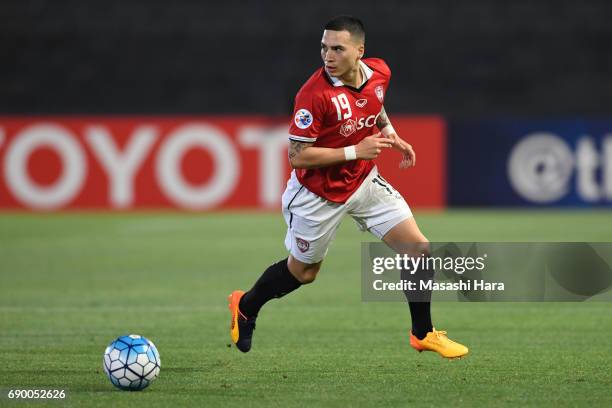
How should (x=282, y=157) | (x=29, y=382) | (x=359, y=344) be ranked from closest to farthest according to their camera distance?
(x=29, y=382)
(x=359, y=344)
(x=282, y=157)

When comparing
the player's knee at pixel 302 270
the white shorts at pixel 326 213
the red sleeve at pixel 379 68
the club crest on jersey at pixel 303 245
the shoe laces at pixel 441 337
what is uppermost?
the red sleeve at pixel 379 68

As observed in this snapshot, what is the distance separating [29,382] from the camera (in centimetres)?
714

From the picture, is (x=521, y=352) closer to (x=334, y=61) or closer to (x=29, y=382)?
(x=334, y=61)

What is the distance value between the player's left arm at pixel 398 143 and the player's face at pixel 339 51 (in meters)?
0.63

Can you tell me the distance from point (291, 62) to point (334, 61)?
1941 cm

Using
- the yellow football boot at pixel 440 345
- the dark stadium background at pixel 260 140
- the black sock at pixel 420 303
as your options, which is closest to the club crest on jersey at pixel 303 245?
the black sock at pixel 420 303

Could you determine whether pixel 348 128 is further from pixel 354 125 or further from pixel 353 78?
pixel 353 78

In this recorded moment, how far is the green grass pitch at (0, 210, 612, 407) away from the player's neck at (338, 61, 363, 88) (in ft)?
6.15

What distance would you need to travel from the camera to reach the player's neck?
25.1 ft

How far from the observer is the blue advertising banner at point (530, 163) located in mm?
23172

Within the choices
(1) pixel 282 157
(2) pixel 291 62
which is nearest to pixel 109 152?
(1) pixel 282 157

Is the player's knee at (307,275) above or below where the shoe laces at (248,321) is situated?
above

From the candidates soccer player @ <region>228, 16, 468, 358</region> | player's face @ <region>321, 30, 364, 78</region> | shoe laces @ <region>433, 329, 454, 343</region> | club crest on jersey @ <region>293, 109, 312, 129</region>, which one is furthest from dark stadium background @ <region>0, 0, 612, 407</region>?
player's face @ <region>321, 30, 364, 78</region>

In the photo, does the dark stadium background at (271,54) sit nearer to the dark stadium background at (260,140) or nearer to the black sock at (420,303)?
the dark stadium background at (260,140)
